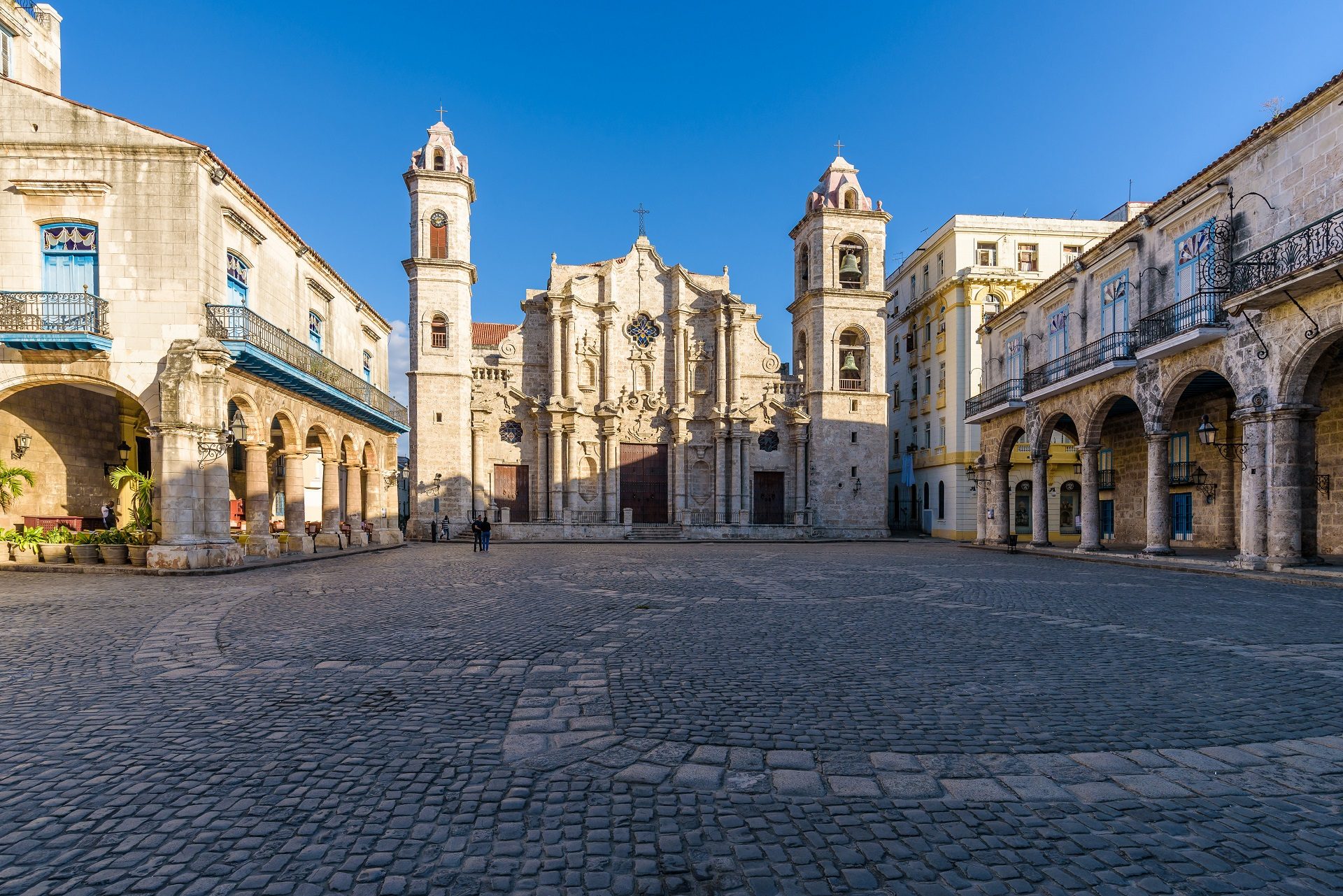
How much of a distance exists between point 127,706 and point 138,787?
1.98 metres

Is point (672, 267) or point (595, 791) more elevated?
point (672, 267)

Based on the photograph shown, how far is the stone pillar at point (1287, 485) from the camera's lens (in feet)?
48.7

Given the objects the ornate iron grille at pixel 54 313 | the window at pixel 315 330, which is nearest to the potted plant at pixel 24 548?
the ornate iron grille at pixel 54 313

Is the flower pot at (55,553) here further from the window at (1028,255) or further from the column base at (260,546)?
the window at (1028,255)

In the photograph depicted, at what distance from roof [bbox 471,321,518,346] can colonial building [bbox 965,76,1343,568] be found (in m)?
31.0

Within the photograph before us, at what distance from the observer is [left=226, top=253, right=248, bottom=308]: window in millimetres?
18172

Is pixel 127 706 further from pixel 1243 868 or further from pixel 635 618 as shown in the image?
pixel 1243 868

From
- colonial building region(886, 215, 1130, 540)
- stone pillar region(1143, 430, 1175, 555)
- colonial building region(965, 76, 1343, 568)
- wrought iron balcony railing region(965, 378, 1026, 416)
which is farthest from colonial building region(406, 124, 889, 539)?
stone pillar region(1143, 430, 1175, 555)

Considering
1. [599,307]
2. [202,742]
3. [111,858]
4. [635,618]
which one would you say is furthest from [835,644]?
[599,307]

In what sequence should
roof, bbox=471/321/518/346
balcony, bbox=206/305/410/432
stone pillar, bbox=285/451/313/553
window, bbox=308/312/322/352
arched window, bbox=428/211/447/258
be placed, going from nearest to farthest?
1. balcony, bbox=206/305/410/432
2. stone pillar, bbox=285/451/313/553
3. window, bbox=308/312/322/352
4. arched window, bbox=428/211/447/258
5. roof, bbox=471/321/518/346

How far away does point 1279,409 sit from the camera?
14.9 meters

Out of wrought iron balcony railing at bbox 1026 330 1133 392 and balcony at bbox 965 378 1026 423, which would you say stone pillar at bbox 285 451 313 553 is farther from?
balcony at bbox 965 378 1026 423

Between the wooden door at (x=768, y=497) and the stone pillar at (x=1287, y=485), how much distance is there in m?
23.9

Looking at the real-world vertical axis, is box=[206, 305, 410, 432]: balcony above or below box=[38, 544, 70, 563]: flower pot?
above
